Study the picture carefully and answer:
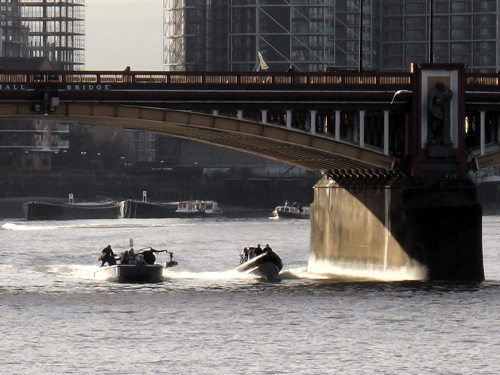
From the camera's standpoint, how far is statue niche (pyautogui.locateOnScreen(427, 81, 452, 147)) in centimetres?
9969

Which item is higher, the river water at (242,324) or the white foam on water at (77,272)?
the white foam on water at (77,272)

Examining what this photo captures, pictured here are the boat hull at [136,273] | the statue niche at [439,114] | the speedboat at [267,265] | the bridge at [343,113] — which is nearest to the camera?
the bridge at [343,113]

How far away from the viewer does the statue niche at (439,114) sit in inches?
3925

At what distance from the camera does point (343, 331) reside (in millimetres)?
80250

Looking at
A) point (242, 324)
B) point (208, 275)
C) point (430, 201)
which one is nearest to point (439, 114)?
point (430, 201)

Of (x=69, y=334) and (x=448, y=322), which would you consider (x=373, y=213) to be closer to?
(x=448, y=322)

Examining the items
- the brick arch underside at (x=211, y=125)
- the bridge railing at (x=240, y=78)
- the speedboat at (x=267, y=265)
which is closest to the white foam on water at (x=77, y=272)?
the speedboat at (x=267, y=265)

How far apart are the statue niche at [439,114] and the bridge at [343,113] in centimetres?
7

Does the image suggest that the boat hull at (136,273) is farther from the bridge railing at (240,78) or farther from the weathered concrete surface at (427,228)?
→ the weathered concrete surface at (427,228)

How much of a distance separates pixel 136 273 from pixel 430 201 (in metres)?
16.0

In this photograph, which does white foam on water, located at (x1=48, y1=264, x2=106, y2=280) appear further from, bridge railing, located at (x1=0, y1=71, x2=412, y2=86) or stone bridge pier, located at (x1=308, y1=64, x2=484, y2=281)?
stone bridge pier, located at (x1=308, y1=64, x2=484, y2=281)

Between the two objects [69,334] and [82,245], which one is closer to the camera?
[69,334]

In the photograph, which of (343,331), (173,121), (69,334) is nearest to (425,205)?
(173,121)

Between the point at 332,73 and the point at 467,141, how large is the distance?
8011 millimetres
